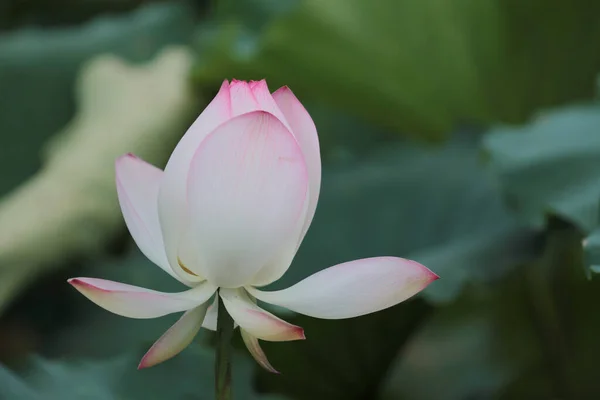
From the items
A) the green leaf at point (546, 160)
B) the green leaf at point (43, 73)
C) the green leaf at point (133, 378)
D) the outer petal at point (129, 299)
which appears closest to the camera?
the outer petal at point (129, 299)

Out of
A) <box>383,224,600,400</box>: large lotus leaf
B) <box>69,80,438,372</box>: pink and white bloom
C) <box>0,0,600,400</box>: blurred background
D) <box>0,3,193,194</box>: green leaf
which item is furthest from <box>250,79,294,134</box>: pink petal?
<box>0,3,193,194</box>: green leaf

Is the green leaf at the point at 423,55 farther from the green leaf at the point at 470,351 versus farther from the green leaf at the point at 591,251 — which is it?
the green leaf at the point at 591,251

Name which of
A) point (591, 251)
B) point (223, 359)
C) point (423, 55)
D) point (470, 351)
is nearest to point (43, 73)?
point (423, 55)

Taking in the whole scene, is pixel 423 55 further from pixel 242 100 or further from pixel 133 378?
pixel 242 100

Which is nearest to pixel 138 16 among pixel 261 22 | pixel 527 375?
pixel 261 22

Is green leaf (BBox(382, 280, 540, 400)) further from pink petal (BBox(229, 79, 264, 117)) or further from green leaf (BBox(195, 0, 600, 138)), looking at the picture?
pink petal (BBox(229, 79, 264, 117))

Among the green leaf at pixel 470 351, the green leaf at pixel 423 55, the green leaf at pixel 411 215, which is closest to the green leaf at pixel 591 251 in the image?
the green leaf at pixel 411 215
